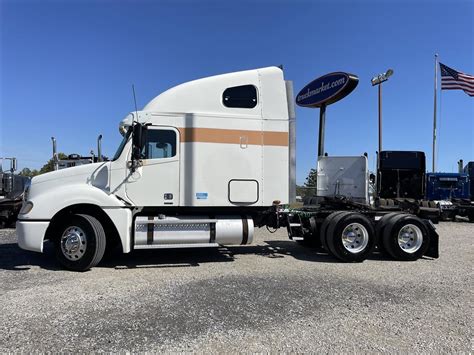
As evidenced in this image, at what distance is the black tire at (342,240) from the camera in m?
7.94

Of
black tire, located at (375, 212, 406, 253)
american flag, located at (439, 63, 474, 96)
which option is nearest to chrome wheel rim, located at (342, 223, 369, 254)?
black tire, located at (375, 212, 406, 253)

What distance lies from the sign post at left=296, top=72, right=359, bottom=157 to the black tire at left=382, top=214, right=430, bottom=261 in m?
3.52

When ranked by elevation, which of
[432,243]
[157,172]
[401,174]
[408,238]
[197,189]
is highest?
[401,174]

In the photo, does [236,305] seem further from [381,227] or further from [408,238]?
[408,238]

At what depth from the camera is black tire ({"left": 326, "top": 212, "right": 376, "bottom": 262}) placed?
794 cm

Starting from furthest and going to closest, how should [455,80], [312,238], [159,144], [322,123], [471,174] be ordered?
1. [455,80]
2. [471,174]
3. [322,123]
4. [312,238]
5. [159,144]

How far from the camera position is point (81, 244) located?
6.99 metres

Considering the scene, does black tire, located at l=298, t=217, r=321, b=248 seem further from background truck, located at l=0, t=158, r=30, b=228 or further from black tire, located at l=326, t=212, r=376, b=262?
background truck, located at l=0, t=158, r=30, b=228

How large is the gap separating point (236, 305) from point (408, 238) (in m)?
5.10

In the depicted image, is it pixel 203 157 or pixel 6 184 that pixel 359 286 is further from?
pixel 6 184

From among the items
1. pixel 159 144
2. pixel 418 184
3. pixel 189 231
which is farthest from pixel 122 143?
pixel 418 184

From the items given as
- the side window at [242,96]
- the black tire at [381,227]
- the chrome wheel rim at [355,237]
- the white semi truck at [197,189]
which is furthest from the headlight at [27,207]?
the black tire at [381,227]

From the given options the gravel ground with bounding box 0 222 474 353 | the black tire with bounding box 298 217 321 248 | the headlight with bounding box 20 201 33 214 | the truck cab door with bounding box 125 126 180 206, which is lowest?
the gravel ground with bounding box 0 222 474 353

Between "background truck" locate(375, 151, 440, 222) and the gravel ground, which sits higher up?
"background truck" locate(375, 151, 440, 222)
